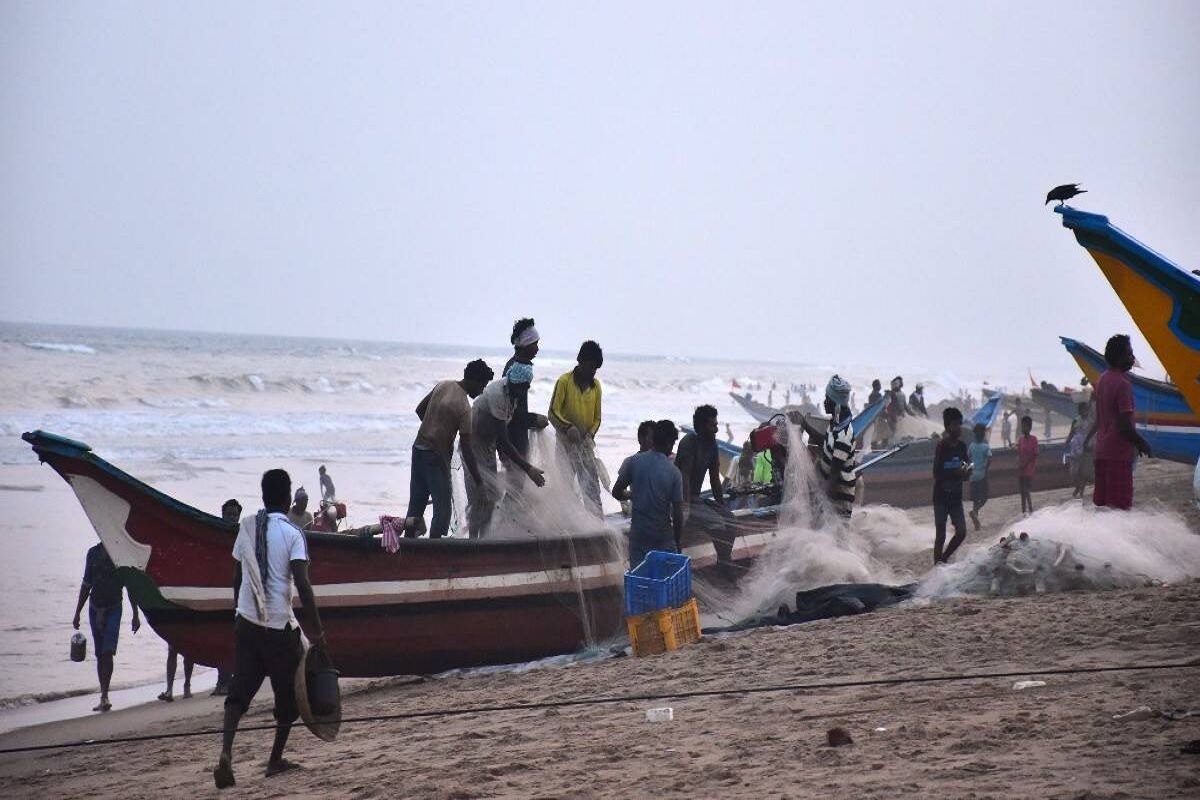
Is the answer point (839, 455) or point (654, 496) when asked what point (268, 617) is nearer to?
point (654, 496)

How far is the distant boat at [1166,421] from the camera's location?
1376 centimetres

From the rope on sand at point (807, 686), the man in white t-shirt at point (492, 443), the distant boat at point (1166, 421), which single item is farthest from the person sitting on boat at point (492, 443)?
the distant boat at point (1166, 421)

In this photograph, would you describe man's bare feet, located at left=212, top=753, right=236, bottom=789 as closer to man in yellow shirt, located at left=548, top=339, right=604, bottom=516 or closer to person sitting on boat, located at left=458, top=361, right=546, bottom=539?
person sitting on boat, located at left=458, top=361, right=546, bottom=539

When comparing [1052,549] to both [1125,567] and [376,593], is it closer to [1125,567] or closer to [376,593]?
[1125,567]

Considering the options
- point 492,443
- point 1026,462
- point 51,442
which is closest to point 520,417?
point 492,443

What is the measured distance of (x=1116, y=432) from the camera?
26.9ft

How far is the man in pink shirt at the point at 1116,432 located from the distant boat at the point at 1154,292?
0.50m

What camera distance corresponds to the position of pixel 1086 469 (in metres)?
16.7

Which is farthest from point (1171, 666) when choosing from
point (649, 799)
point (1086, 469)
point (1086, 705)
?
point (1086, 469)

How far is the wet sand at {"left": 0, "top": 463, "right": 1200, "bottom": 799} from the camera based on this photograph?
4.41 m

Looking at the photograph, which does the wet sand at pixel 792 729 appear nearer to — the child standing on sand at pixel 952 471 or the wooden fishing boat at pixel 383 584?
the wooden fishing boat at pixel 383 584

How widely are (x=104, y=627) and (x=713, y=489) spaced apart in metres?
4.71

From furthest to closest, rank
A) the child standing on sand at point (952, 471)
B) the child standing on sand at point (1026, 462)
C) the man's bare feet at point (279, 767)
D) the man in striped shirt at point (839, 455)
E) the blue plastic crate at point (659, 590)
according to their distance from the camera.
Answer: the child standing on sand at point (1026, 462)
the child standing on sand at point (952, 471)
the man in striped shirt at point (839, 455)
the blue plastic crate at point (659, 590)
the man's bare feet at point (279, 767)

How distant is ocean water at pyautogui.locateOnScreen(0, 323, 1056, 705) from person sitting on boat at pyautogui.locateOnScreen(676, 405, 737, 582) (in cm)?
459
